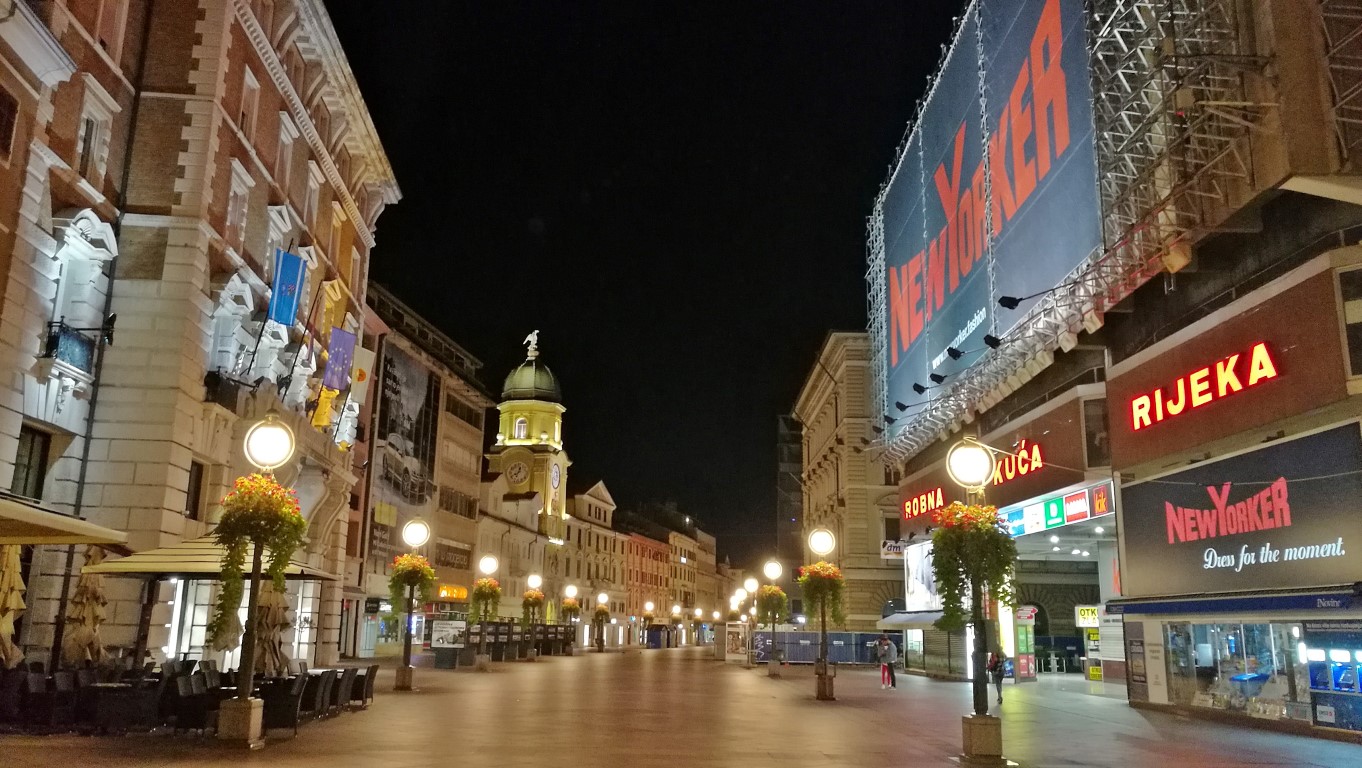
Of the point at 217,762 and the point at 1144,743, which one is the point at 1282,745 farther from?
the point at 217,762

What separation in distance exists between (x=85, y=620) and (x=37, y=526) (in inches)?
263

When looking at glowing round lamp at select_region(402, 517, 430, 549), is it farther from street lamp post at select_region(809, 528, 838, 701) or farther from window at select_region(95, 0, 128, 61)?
window at select_region(95, 0, 128, 61)

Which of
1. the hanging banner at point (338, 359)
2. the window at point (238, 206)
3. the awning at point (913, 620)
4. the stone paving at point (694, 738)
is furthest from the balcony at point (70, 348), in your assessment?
the awning at point (913, 620)

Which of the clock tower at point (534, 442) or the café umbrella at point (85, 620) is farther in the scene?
the clock tower at point (534, 442)

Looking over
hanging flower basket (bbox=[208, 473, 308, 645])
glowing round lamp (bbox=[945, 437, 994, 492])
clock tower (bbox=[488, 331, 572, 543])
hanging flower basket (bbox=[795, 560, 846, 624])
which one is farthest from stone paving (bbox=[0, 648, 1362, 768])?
clock tower (bbox=[488, 331, 572, 543])

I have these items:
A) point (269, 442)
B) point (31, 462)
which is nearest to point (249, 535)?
point (269, 442)

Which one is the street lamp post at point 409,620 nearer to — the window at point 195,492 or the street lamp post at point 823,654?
the window at point 195,492

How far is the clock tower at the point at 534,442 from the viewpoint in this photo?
87.6 meters

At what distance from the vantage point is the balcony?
1997 centimetres

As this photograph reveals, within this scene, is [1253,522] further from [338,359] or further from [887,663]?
[338,359]

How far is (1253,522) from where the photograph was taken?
20.5 m

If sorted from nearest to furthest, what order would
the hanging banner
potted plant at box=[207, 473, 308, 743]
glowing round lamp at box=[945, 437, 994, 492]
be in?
potted plant at box=[207, 473, 308, 743] < glowing round lamp at box=[945, 437, 994, 492] < the hanging banner

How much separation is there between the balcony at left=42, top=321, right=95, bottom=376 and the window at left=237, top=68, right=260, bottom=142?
763 centimetres

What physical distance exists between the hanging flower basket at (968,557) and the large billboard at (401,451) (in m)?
41.0
